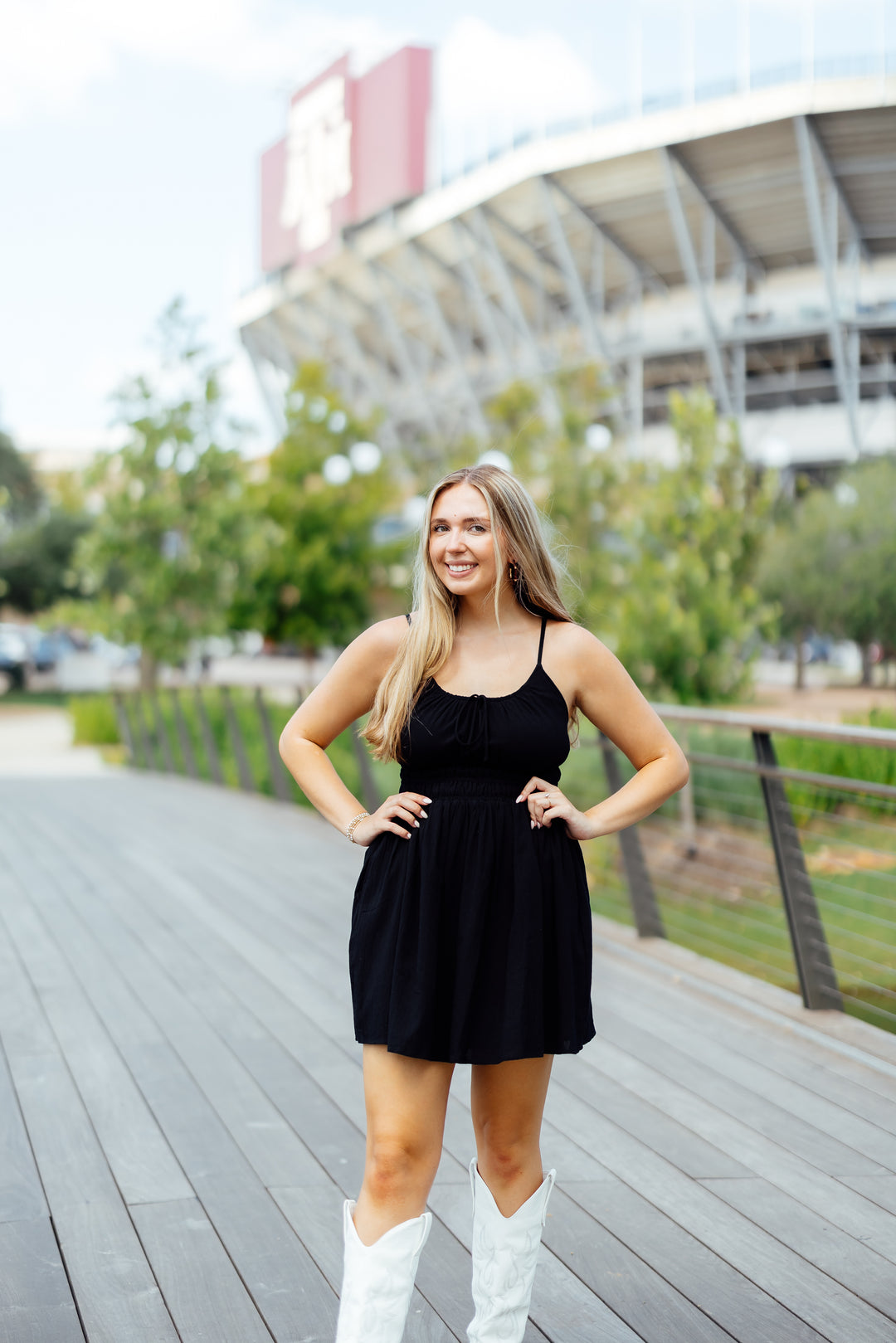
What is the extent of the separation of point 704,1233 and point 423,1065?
47.0 inches

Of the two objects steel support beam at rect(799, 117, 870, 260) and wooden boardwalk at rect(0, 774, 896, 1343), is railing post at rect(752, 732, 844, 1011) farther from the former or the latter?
steel support beam at rect(799, 117, 870, 260)

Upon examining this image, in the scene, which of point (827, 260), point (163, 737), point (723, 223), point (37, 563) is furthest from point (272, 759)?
point (37, 563)

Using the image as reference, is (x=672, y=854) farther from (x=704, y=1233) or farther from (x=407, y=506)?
(x=407, y=506)

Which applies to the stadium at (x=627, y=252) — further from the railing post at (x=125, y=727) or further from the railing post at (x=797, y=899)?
the railing post at (x=797, y=899)

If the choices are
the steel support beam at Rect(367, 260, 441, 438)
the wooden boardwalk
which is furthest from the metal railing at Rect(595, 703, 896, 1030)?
the steel support beam at Rect(367, 260, 441, 438)

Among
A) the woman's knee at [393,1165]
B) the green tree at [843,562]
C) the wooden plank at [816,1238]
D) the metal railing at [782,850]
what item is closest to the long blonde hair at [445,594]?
the woman's knee at [393,1165]

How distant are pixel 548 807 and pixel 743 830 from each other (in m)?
7.78

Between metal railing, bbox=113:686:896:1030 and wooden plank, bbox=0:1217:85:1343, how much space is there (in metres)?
2.52

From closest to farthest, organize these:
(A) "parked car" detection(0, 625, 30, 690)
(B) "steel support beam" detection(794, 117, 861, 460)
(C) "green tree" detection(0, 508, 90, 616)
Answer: (B) "steel support beam" detection(794, 117, 861, 460)
(A) "parked car" detection(0, 625, 30, 690)
(C) "green tree" detection(0, 508, 90, 616)

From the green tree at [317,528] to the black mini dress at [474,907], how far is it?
20932 mm

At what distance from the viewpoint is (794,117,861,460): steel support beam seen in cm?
2372

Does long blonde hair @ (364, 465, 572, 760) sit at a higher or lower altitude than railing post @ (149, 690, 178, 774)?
higher

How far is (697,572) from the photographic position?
45.2 feet

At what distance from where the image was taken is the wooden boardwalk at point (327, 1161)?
2.70 meters
